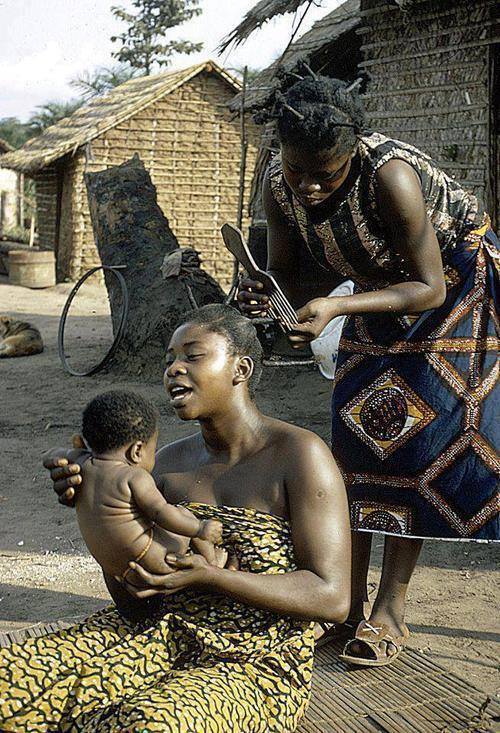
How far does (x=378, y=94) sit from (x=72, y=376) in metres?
3.79

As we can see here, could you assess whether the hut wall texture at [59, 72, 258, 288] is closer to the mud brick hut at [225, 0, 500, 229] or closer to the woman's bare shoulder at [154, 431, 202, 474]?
the mud brick hut at [225, 0, 500, 229]

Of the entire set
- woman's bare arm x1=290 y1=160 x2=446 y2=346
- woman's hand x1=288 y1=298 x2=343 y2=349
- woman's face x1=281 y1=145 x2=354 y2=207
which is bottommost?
woman's hand x1=288 y1=298 x2=343 y2=349

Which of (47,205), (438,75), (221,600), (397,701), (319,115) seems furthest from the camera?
(47,205)

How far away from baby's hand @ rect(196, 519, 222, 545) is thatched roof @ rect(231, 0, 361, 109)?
6.48 m

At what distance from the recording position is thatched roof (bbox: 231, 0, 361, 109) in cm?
870

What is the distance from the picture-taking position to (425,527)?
10.0 ft

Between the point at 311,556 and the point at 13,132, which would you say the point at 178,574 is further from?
the point at 13,132

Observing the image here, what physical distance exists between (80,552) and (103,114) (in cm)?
1322

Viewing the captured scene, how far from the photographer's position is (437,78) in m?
7.34

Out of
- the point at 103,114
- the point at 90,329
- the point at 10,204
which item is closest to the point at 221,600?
the point at 90,329

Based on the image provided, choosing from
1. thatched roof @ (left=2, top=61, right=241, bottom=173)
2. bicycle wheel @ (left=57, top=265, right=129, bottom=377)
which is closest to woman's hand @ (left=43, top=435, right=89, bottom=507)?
bicycle wheel @ (left=57, top=265, right=129, bottom=377)

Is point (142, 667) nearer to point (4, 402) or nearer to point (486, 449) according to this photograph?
point (486, 449)

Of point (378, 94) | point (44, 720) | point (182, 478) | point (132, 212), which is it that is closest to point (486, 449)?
point (182, 478)

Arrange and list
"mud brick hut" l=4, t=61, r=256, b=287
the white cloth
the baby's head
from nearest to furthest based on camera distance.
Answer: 1. the baby's head
2. the white cloth
3. "mud brick hut" l=4, t=61, r=256, b=287
